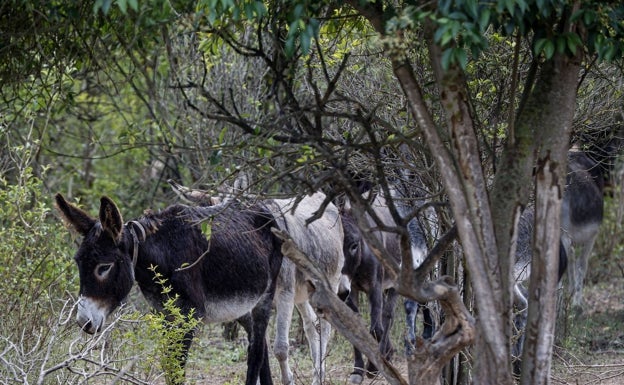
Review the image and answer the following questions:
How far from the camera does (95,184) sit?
613 inches

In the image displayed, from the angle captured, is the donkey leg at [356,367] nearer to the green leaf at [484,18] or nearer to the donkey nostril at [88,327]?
the donkey nostril at [88,327]

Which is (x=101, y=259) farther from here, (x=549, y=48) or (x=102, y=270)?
(x=549, y=48)

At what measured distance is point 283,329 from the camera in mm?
9141

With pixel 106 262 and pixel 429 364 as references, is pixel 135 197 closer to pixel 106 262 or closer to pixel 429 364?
pixel 106 262

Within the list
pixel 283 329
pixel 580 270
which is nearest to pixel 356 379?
pixel 283 329

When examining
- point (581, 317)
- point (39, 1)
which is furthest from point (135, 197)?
point (39, 1)

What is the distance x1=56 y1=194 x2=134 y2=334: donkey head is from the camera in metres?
7.73

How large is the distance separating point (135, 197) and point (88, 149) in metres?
2.26

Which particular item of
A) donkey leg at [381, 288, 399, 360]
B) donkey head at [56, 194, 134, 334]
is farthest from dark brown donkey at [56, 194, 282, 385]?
donkey leg at [381, 288, 399, 360]

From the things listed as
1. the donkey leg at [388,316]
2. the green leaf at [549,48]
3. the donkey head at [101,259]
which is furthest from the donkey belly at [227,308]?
the green leaf at [549,48]

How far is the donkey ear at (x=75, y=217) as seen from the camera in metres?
7.73

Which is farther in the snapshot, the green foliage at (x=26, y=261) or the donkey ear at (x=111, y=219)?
the green foliage at (x=26, y=261)

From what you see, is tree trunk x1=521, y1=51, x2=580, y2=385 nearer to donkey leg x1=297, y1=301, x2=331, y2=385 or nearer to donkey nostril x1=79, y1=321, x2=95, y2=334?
donkey nostril x1=79, y1=321, x2=95, y2=334

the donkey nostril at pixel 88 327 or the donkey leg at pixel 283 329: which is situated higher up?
the donkey nostril at pixel 88 327
